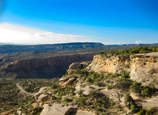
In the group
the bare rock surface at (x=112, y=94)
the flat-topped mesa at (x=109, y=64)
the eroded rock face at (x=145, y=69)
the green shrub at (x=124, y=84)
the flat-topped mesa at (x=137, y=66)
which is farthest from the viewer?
the flat-topped mesa at (x=109, y=64)

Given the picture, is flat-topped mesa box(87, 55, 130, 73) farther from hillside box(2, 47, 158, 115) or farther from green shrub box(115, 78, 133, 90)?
green shrub box(115, 78, 133, 90)

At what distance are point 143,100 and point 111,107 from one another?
13.8ft

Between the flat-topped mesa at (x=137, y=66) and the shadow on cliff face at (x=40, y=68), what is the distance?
6122 centimetres

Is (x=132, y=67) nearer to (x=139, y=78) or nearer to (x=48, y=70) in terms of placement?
(x=139, y=78)

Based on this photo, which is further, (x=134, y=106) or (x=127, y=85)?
(x=127, y=85)

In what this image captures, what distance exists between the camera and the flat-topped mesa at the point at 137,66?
17.2 meters

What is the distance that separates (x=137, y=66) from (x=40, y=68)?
77.5 metres

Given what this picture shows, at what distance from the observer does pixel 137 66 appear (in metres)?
19.0

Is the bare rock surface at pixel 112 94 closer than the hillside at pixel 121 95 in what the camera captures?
No

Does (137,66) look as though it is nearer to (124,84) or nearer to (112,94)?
(124,84)

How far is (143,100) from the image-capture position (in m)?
15.0

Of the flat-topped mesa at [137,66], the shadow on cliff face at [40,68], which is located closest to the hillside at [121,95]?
the flat-topped mesa at [137,66]

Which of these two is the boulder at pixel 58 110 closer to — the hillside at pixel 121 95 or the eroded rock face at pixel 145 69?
the hillside at pixel 121 95

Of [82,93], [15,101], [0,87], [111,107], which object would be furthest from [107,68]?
[0,87]
